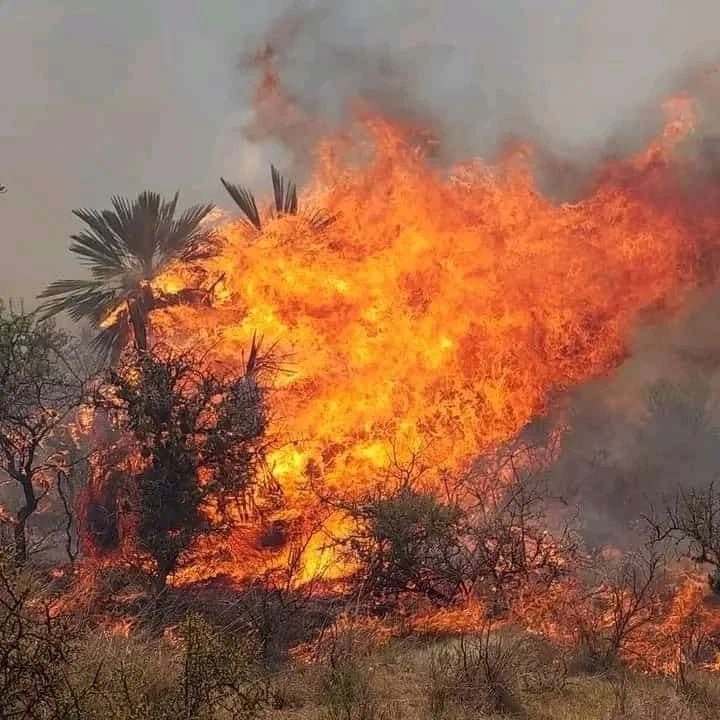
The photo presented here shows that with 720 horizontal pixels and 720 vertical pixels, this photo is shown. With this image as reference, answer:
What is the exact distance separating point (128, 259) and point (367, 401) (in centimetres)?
761

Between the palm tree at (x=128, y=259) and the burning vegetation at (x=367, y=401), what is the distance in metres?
0.06

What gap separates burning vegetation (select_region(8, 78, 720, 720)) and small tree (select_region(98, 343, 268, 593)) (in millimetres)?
44

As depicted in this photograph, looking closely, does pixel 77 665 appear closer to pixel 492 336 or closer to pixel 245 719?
pixel 245 719

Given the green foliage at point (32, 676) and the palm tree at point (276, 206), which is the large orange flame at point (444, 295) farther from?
the green foliage at point (32, 676)

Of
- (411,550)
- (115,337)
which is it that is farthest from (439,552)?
(115,337)

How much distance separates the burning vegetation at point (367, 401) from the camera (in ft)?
37.6

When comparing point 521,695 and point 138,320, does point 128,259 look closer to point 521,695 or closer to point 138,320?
point 138,320

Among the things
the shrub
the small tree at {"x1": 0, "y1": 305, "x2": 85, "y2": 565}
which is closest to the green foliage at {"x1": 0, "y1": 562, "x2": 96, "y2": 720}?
the shrub

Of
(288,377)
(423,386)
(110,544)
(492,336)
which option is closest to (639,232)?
(492,336)

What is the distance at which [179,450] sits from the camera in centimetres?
1264

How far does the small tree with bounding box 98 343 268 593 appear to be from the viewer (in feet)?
41.3

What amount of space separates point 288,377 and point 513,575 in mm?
7001

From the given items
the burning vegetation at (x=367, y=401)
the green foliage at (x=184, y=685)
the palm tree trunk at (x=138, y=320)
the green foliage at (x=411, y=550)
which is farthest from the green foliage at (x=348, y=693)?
the palm tree trunk at (x=138, y=320)

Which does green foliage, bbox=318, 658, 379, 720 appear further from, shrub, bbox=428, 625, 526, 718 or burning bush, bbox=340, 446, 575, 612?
burning bush, bbox=340, 446, 575, 612
